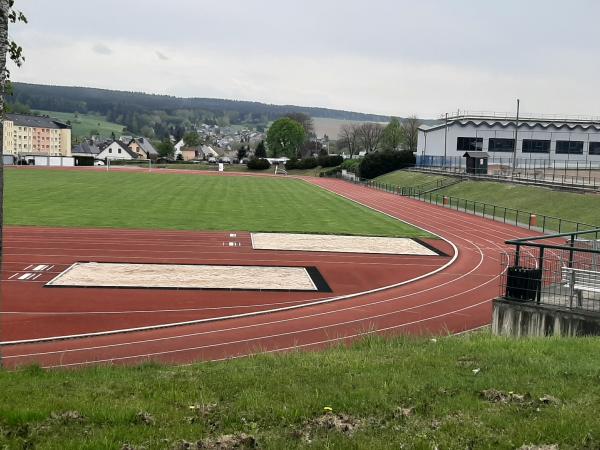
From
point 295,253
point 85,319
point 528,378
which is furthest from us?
point 295,253

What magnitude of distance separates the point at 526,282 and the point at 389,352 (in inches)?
197

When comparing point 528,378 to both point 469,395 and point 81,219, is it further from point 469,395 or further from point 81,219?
point 81,219

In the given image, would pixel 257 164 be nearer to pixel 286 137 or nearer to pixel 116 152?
pixel 286 137

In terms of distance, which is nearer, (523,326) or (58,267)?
(523,326)

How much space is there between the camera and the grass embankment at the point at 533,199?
40062 millimetres

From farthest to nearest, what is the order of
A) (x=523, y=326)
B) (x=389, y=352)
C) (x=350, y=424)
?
(x=523, y=326)
(x=389, y=352)
(x=350, y=424)

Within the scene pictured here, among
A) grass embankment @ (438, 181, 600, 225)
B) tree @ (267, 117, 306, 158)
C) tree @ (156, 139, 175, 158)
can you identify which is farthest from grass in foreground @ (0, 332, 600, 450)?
tree @ (156, 139, 175, 158)

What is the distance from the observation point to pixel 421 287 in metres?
20.4

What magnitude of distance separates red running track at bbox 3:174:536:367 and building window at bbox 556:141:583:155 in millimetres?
69381

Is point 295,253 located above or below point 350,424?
below

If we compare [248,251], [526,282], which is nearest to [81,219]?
[248,251]

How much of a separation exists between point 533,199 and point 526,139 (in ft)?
137

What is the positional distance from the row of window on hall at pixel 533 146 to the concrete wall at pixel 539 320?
256ft

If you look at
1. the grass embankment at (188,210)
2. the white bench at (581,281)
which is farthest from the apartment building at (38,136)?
the white bench at (581,281)
